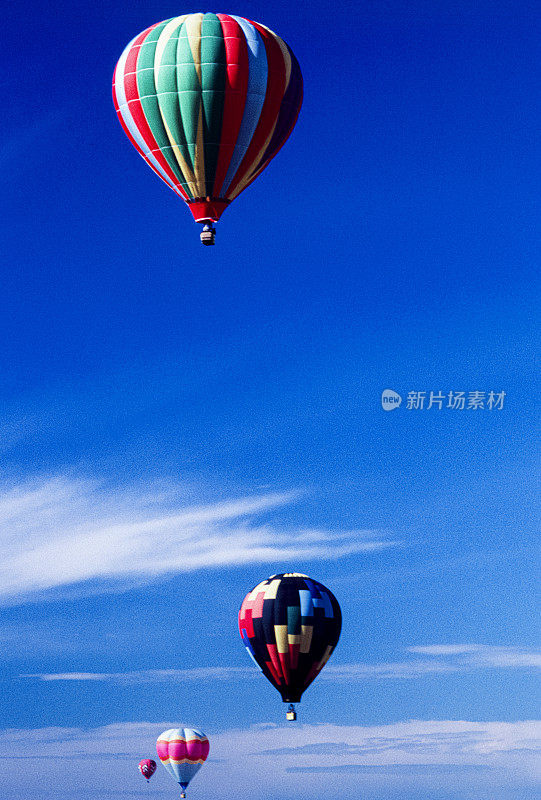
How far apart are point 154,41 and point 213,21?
2.28 metres

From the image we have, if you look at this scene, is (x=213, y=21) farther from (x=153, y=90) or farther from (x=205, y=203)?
(x=205, y=203)

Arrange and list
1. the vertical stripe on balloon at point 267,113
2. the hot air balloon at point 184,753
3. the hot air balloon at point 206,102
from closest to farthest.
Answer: the hot air balloon at point 206,102 < the vertical stripe on balloon at point 267,113 < the hot air balloon at point 184,753

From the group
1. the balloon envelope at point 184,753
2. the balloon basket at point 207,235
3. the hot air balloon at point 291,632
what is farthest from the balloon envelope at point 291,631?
the balloon envelope at point 184,753

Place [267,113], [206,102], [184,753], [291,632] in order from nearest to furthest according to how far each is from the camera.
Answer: [206,102] → [267,113] → [291,632] → [184,753]

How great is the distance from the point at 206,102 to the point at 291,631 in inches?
949

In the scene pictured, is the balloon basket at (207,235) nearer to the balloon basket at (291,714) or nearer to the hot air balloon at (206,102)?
the hot air balloon at (206,102)

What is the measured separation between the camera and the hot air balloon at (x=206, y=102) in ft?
152

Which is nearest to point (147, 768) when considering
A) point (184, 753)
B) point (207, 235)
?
point (184, 753)

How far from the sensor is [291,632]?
189ft

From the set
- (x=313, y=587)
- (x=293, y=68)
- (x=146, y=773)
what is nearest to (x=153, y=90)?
(x=293, y=68)

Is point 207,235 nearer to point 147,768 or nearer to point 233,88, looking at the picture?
point 233,88

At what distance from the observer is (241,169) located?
156ft

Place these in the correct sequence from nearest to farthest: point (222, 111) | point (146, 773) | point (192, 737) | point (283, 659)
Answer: point (222, 111) → point (283, 659) → point (192, 737) → point (146, 773)

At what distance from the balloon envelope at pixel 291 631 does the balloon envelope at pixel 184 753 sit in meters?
20.4
